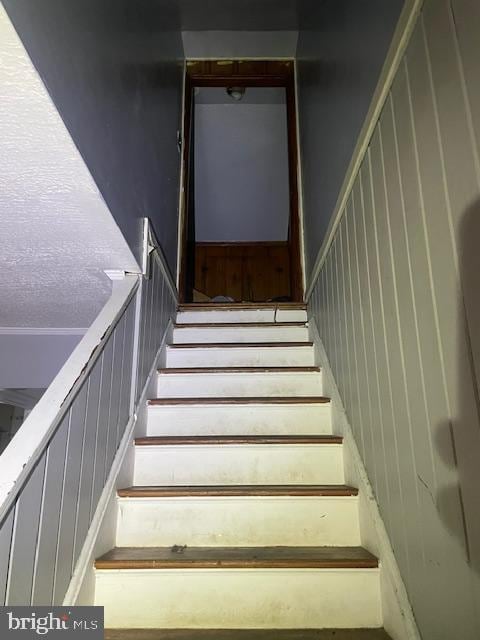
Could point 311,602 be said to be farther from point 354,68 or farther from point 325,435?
point 354,68

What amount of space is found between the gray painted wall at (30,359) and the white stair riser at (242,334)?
0.69m

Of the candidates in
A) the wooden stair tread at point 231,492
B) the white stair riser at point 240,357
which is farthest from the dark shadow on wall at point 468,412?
the white stair riser at point 240,357

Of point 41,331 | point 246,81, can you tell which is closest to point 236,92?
point 246,81

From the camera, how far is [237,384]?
2.08 m

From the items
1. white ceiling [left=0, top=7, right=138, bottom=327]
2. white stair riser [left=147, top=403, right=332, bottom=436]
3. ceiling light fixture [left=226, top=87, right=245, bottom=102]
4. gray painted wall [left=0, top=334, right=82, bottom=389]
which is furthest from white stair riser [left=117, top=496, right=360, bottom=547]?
ceiling light fixture [left=226, top=87, right=245, bottom=102]

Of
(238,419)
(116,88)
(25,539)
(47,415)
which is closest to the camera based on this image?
(25,539)

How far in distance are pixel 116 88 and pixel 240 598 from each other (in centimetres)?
168

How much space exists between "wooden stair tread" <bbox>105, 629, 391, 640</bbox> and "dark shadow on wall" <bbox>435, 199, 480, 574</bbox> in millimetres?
524

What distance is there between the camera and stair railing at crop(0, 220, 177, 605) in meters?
0.85

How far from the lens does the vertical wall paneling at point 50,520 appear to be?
941 millimetres

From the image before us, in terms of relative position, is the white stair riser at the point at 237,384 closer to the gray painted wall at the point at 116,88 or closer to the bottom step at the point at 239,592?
the gray painted wall at the point at 116,88

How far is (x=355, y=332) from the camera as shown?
1.52 m

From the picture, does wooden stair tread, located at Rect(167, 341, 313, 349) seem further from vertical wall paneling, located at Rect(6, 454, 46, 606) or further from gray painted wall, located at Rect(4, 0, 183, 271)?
vertical wall paneling, located at Rect(6, 454, 46, 606)

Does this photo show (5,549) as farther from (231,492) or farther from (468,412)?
(468,412)
